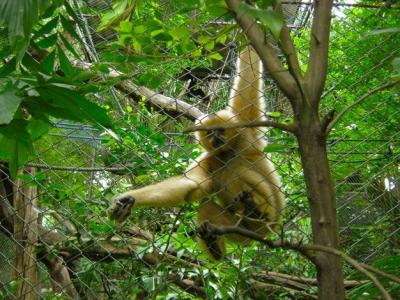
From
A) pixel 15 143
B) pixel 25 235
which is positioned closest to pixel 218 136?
pixel 25 235

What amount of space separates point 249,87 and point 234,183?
0.76 m

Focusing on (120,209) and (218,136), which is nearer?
(120,209)

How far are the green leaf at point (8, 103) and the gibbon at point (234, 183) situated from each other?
2.18 meters

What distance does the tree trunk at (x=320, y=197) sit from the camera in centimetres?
167

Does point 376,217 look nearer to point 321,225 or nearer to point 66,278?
point 66,278

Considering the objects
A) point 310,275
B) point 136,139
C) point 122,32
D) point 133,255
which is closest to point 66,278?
point 133,255

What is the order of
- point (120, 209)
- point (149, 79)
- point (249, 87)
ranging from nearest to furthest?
point (149, 79), point (120, 209), point (249, 87)

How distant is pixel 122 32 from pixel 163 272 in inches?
69.4

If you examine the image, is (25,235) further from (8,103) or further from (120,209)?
(8,103)

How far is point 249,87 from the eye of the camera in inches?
144

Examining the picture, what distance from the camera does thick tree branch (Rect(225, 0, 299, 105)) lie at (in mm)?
1794

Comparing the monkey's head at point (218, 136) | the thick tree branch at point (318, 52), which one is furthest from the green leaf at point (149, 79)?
the monkey's head at point (218, 136)

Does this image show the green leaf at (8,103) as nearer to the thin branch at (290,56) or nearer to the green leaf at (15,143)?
the green leaf at (15,143)

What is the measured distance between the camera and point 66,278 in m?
4.46
